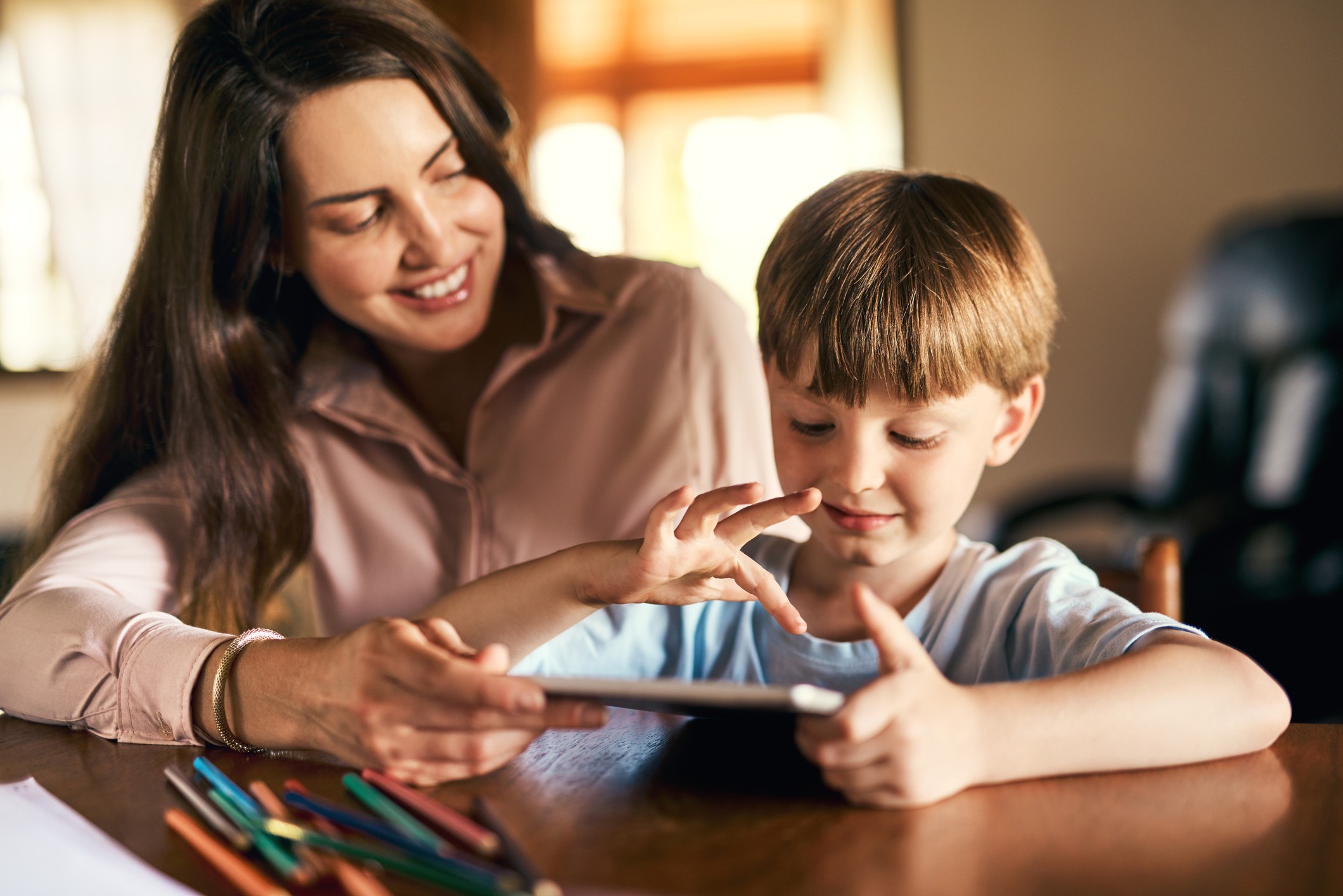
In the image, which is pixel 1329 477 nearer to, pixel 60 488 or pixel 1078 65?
pixel 1078 65

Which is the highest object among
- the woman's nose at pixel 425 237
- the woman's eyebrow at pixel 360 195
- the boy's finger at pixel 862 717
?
the woman's eyebrow at pixel 360 195

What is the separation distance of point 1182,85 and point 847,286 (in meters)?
2.82

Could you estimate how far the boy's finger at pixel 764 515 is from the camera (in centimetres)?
75

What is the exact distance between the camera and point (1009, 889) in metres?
0.51

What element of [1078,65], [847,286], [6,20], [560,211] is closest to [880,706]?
[847,286]

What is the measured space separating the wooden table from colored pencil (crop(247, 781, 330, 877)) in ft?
0.04

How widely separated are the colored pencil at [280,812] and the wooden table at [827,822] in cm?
1

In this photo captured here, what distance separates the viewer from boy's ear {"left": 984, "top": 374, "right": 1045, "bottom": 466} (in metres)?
0.95

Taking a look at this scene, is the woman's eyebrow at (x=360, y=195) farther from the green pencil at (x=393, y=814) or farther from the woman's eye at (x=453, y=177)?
the green pencil at (x=393, y=814)

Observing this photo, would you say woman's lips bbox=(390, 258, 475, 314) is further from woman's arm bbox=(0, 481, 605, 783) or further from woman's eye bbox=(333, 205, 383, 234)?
woman's arm bbox=(0, 481, 605, 783)

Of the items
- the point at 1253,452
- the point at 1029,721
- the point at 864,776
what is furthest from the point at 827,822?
the point at 1253,452

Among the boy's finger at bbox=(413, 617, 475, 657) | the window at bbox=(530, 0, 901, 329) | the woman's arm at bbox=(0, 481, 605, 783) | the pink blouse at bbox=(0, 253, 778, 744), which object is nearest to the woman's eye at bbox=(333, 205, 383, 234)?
the pink blouse at bbox=(0, 253, 778, 744)

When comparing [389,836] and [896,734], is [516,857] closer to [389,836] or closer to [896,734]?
[389,836]

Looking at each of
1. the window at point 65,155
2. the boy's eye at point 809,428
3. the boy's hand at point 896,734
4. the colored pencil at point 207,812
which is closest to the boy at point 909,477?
the boy's eye at point 809,428
